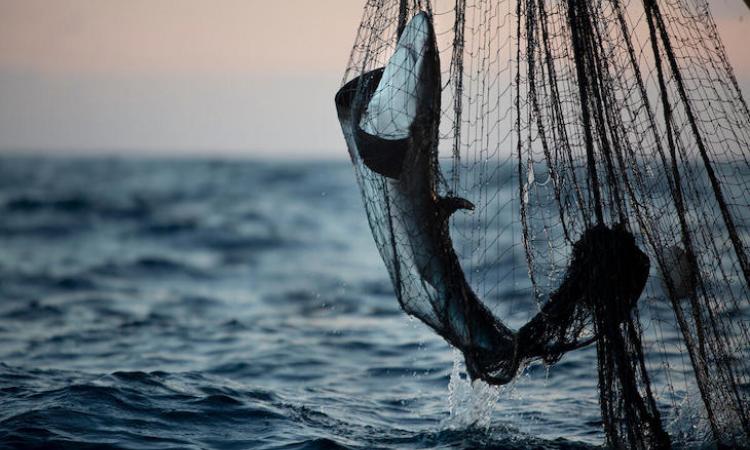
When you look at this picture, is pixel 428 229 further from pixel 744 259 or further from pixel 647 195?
pixel 744 259

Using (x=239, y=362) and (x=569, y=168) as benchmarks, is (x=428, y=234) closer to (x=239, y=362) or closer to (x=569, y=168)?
(x=569, y=168)

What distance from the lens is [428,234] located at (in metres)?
6.76

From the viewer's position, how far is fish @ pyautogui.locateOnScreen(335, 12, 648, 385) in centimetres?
660

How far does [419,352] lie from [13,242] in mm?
19101

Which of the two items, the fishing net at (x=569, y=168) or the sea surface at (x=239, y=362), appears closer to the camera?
the fishing net at (x=569, y=168)

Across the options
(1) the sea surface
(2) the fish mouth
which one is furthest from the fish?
(1) the sea surface

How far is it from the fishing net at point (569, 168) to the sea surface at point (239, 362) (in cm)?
143

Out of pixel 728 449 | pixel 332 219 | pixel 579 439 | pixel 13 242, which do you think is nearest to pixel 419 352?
pixel 579 439

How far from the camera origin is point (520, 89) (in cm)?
721

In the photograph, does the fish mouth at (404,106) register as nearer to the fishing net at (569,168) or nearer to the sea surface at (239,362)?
the fishing net at (569,168)

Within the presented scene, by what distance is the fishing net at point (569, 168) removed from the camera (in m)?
6.55

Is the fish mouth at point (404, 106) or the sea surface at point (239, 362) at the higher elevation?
the fish mouth at point (404, 106)

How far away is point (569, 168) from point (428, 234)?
43.4 inches

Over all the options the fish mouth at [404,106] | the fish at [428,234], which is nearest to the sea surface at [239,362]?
the fish at [428,234]
